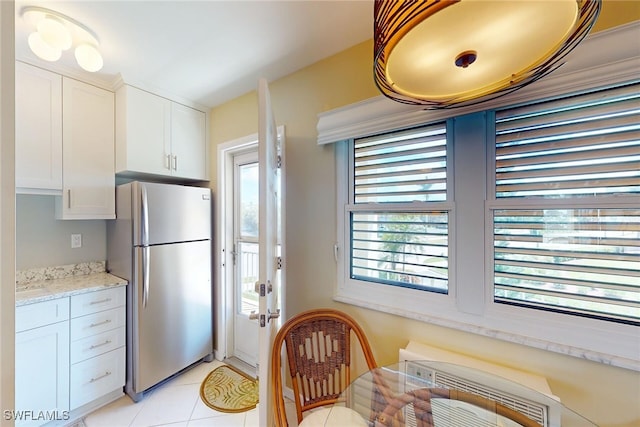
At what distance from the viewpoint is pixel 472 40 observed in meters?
0.60

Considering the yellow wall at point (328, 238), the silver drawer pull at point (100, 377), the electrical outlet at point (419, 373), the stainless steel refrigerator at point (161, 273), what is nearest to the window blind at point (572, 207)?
the yellow wall at point (328, 238)

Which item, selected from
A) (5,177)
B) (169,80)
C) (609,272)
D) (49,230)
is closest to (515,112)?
(609,272)

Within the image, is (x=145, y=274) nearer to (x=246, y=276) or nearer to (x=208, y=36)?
(x=246, y=276)

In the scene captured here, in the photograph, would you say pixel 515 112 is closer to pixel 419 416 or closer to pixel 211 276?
pixel 419 416

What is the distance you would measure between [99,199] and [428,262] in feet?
8.02

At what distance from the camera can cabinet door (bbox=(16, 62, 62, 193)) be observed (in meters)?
1.60

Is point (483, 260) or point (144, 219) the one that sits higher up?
point (144, 219)

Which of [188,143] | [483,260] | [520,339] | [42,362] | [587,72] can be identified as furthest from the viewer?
[188,143]

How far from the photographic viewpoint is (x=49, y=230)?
6.27ft

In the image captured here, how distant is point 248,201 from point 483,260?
1.96 m

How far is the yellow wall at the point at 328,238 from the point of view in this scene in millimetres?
1025

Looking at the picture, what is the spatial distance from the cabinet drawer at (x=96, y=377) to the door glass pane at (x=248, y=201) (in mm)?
1311

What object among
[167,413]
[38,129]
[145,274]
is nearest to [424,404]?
[167,413]

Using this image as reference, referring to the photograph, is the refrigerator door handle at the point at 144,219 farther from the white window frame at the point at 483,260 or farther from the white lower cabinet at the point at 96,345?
the white window frame at the point at 483,260
